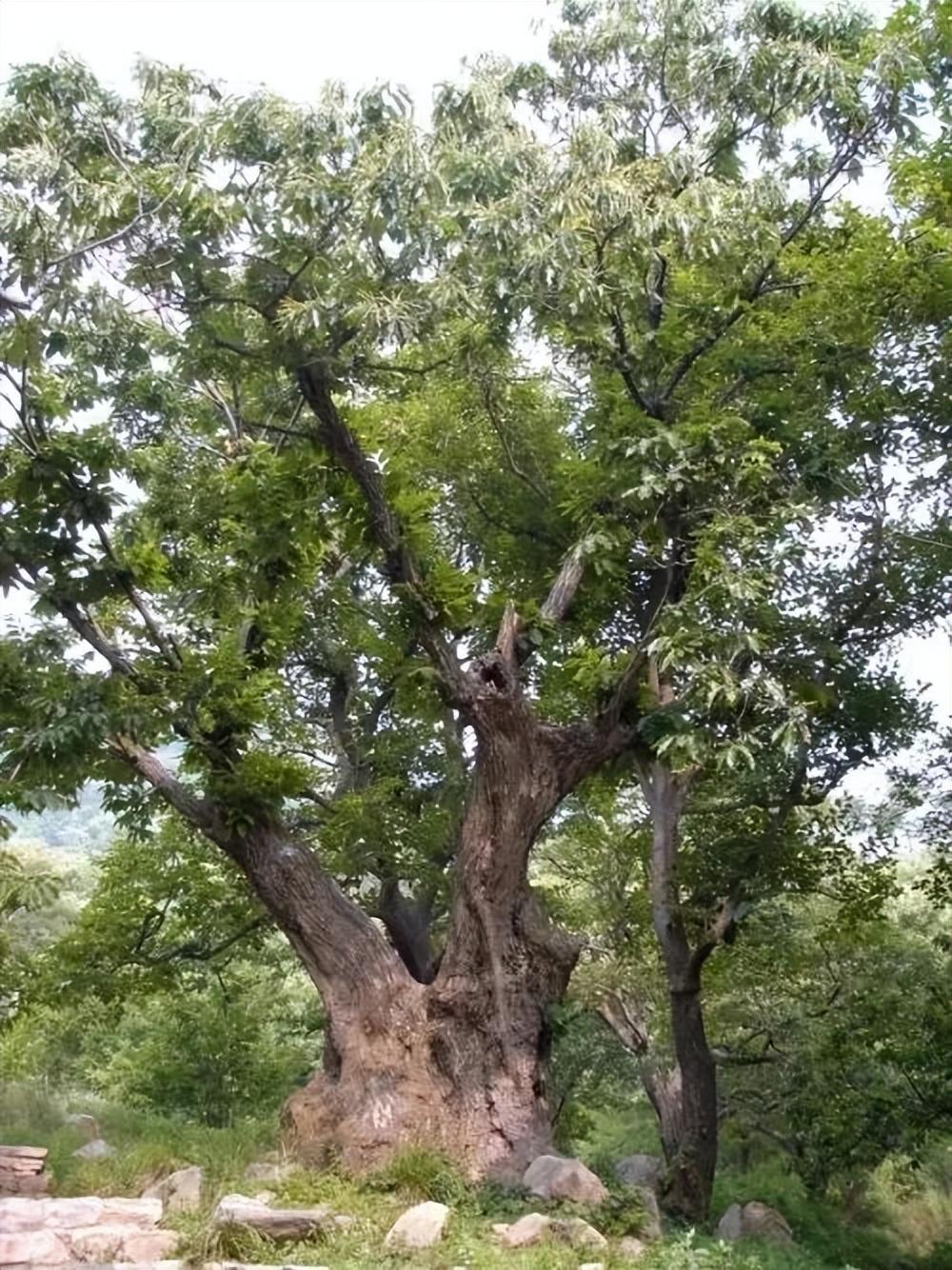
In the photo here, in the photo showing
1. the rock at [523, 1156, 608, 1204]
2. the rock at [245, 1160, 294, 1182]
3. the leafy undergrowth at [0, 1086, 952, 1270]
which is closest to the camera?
the leafy undergrowth at [0, 1086, 952, 1270]

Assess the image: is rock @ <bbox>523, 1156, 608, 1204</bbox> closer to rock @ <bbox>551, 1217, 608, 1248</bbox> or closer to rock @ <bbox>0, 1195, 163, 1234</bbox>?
rock @ <bbox>551, 1217, 608, 1248</bbox>

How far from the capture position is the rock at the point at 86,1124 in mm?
9385

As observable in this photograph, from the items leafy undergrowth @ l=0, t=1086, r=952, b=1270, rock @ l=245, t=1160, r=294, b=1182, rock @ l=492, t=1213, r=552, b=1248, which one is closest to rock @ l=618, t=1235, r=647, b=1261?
leafy undergrowth @ l=0, t=1086, r=952, b=1270

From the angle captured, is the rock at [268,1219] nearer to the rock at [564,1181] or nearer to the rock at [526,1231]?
the rock at [526,1231]

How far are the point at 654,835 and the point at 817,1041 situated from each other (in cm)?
414

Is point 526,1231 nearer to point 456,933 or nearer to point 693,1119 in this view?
point 456,933

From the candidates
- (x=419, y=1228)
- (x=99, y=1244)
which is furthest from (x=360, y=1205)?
(x=99, y=1244)

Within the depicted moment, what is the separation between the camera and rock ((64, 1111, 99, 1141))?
939 cm

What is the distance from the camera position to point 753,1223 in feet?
33.9

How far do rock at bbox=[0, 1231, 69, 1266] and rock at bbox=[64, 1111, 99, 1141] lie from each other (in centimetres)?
389

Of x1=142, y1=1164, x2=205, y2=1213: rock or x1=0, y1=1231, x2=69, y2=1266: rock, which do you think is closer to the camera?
x1=0, y1=1231, x2=69, y2=1266: rock

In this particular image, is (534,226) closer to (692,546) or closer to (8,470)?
(692,546)

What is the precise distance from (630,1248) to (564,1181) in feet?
2.00

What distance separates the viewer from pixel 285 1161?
7070 mm
